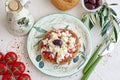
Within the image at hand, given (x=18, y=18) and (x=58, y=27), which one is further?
(x=58, y=27)

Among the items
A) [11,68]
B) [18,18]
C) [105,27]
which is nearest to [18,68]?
[11,68]

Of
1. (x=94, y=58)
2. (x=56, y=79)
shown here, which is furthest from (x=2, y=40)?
(x=94, y=58)

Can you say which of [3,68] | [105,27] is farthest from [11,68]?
[105,27]

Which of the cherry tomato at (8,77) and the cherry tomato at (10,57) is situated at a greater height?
the cherry tomato at (10,57)

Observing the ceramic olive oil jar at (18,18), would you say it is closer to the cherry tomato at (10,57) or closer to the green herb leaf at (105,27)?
the cherry tomato at (10,57)

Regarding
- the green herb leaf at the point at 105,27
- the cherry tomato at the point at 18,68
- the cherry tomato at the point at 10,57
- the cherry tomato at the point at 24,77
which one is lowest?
the cherry tomato at the point at 24,77

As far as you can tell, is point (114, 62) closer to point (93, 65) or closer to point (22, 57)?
point (93, 65)

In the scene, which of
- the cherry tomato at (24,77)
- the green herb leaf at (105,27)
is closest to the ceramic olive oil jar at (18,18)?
the cherry tomato at (24,77)

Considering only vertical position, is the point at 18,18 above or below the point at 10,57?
above

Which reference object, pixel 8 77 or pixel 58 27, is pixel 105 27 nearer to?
Answer: pixel 58 27
